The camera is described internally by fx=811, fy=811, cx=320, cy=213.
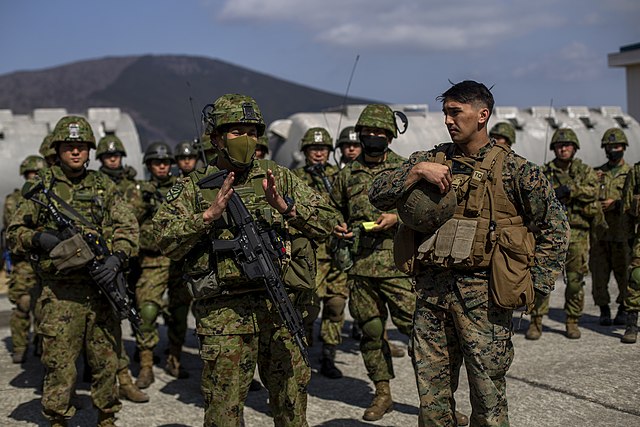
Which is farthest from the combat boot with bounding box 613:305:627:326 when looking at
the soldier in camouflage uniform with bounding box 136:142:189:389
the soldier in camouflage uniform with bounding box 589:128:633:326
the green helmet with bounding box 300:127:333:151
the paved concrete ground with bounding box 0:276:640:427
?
the soldier in camouflage uniform with bounding box 136:142:189:389

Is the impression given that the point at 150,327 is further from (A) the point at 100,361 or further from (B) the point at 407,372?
(B) the point at 407,372

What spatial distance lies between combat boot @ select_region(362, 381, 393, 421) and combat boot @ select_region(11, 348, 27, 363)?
407 centimetres

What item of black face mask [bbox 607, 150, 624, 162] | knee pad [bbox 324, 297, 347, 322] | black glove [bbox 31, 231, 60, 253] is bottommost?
knee pad [bbox 324, 297, 347, 322]

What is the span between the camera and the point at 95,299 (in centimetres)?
548

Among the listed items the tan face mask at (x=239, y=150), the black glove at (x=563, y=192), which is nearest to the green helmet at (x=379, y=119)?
the tan face mask at (x=239, y=150)

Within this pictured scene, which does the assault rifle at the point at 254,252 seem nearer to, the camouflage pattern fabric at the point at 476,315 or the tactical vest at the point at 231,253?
the tactical vest at the point at 231,253

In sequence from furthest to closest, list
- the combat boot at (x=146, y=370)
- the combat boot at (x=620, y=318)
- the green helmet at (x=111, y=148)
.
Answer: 1. the combat boot at (x=620, y=318)
2. the green helmet at (x=111, y=148)
3. the combat boot at (x=146, y=370)

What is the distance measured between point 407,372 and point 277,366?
298cm

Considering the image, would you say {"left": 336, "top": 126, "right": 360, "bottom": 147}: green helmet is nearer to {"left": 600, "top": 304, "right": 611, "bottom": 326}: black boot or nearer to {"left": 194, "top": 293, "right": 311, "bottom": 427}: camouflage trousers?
{"left": 600, "top": 304, "right": 611, "bottom": 326}: black boot

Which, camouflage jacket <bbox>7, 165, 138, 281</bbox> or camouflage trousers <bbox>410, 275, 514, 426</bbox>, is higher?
camouflage jacket <bbox>7, 165, 138, 281</bbox>

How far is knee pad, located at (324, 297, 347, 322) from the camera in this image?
744 centimetres

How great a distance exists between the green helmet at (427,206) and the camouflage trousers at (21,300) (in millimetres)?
5461

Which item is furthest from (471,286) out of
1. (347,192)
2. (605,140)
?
(605,140)

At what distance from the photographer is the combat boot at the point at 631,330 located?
7947 mm
